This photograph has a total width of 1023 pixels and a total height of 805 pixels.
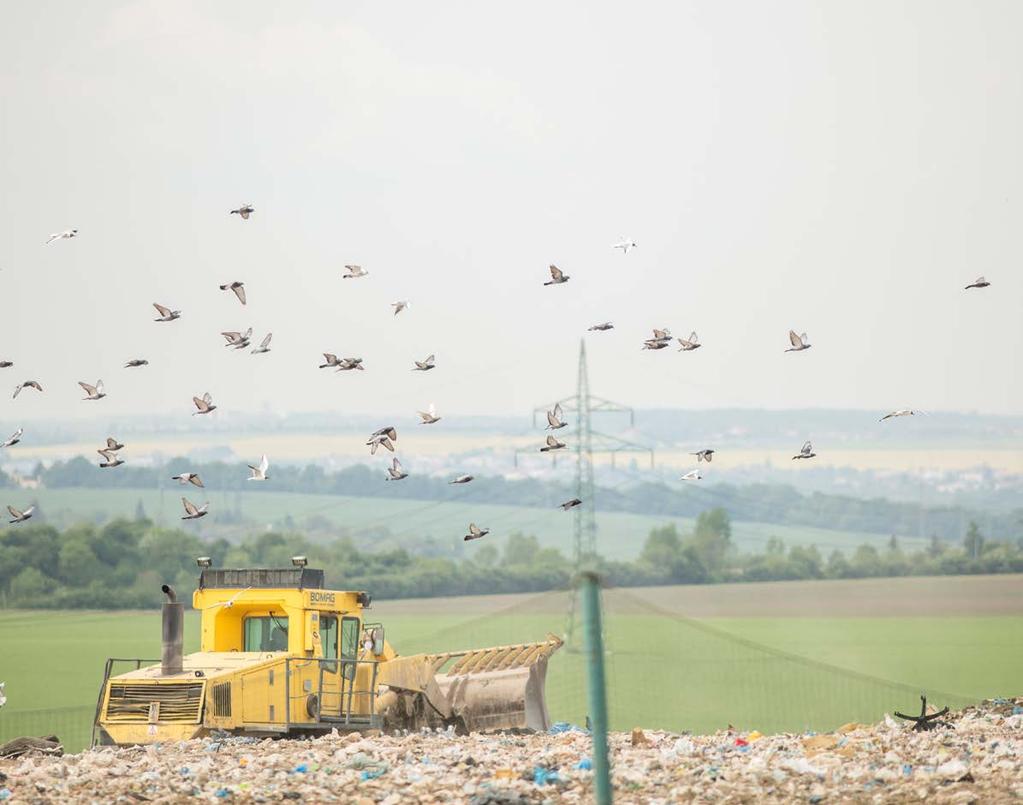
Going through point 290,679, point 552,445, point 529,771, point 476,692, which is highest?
point 552,445

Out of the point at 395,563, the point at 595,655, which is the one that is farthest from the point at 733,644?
the point at 595,655

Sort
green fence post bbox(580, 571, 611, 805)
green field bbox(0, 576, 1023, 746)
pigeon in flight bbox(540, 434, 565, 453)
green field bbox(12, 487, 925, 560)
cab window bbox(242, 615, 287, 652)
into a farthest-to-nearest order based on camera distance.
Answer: green field bbox(12, 487, 925, 560)
green field bbox(0, 576, 1023, 746)
pigeon in flight bbox(540, 434, 565, 453)
cab window bbox(242, 615, 287, 652)
green fence post bbox(580, 571, 611, 805)

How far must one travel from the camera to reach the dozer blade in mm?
23469

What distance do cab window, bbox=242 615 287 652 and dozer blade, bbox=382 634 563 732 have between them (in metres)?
1.82

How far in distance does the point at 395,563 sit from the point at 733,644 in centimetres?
1427

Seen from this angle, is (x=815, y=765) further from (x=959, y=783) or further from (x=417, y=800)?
(x=417, y=800)

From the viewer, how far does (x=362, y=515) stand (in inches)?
3349

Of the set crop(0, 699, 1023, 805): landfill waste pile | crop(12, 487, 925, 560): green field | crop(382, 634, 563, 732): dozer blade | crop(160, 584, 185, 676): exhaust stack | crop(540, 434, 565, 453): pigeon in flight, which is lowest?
crop(0, 699, 1023, 805): landfill waste pile

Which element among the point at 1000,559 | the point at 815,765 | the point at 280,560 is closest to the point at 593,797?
the point at 815,765

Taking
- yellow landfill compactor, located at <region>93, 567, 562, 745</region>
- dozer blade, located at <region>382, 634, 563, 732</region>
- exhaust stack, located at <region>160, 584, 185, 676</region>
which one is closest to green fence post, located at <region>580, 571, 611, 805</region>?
yellow landfill compactor, located at <region>93, 567, 562, 745</region>

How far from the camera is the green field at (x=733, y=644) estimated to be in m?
60.1

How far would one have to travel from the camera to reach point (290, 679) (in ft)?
69.9

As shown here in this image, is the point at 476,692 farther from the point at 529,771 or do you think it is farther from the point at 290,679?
the point at 529,771

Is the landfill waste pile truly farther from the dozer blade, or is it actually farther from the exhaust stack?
the dozer blade
